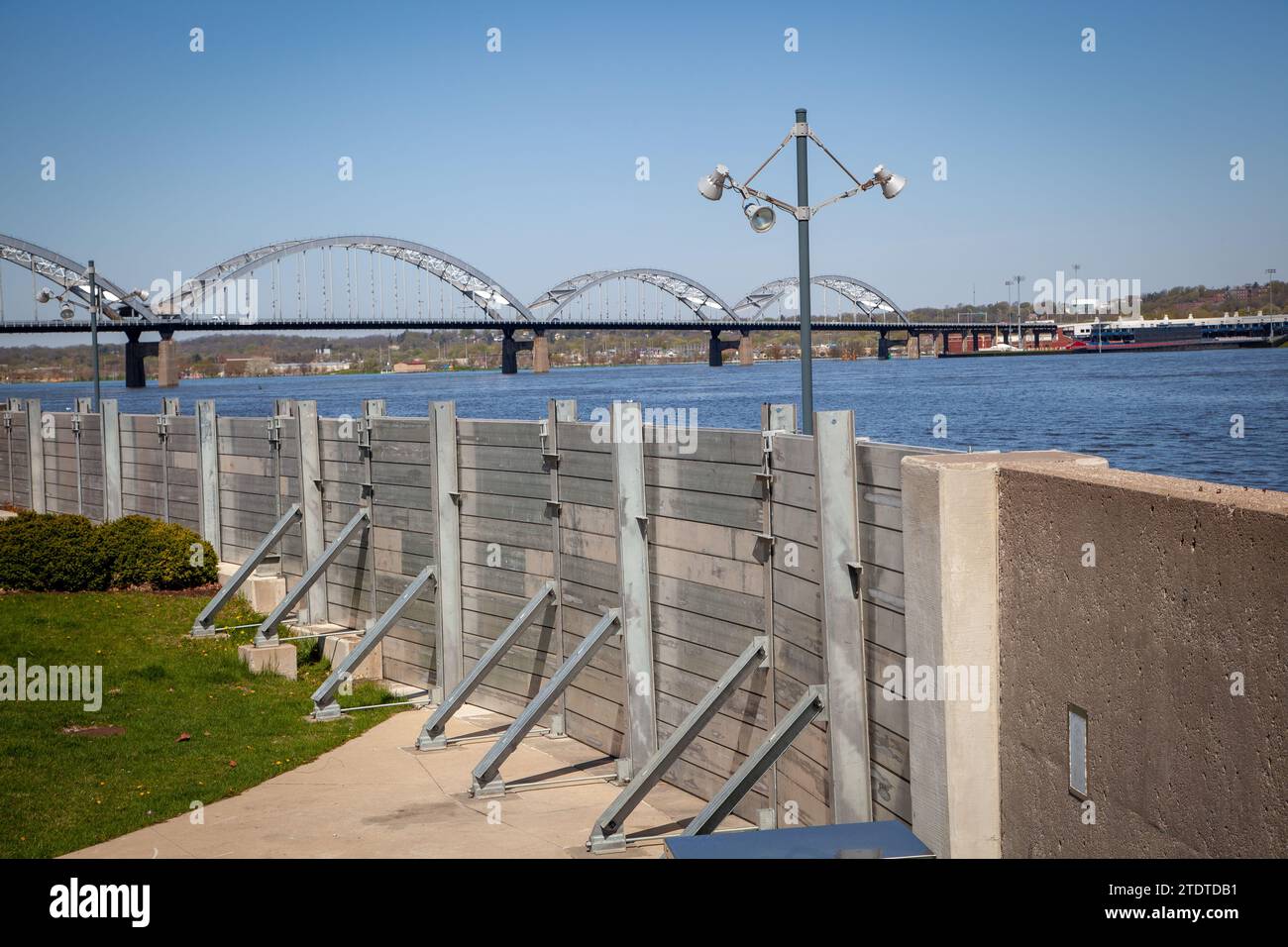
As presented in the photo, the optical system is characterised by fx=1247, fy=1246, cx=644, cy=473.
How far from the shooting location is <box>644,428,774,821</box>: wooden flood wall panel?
981cm

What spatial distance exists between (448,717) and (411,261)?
110 meters

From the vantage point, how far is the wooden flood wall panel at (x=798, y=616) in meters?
8.75

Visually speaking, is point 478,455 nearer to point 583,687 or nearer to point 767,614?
point 583,687

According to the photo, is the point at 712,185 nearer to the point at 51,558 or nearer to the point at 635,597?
the point at 635,597

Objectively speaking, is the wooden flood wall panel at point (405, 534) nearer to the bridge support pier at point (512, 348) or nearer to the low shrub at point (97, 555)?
the low shrub at point (97, 555)

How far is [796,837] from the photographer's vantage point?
236 inches

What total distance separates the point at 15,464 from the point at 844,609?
74.3 ft

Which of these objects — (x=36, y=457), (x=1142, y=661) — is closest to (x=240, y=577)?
(x=36, y=457)

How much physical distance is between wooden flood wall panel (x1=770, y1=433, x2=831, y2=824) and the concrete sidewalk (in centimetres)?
123

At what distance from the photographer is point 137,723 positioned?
40.1ft

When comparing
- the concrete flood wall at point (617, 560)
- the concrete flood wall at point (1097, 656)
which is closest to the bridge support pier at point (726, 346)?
the concrete flood wall at point (617, 560)

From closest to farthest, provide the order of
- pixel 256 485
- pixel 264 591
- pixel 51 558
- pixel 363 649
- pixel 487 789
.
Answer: pixel 487 789, pixel 363 649, pixel 264 591, pixel 51 558, pixel 256 485

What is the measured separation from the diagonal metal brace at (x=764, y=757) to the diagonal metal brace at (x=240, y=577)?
977cm

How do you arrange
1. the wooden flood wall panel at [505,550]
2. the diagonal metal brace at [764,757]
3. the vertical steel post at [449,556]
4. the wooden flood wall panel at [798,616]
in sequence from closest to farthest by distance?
the diagonal metal brace at [764,757] → the wooden flood wall panel at [798,616] → the wooden flood wall panel at [505,550] → the vertical steel post at [449,556]
